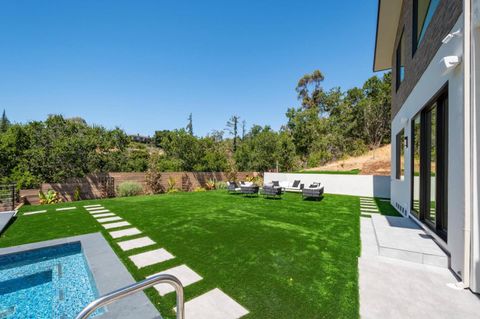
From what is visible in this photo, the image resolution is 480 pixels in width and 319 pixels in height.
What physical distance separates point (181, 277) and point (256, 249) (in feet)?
5.75

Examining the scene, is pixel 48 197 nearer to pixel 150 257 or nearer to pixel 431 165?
pixel 150 257

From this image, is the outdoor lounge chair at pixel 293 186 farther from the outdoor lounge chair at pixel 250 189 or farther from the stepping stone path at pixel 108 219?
the stepping stone path at pixel 108 219

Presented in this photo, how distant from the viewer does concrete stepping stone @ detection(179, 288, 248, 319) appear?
8.50ft

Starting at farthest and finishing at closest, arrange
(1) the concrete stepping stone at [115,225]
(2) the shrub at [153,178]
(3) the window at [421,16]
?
(2) the shrub at [153,178] < (1) the concrete stepping stone at [115,225] < (3) the window at [421,16]

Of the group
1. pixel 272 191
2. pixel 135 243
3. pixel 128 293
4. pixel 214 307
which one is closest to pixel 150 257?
pixel 135 243

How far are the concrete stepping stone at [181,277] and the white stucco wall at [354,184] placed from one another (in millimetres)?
13377

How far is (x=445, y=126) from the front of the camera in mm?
4473

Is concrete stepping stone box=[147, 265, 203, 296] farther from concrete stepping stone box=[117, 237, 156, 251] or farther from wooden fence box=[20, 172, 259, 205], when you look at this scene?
wooden fence box=[20, 172, 259, 205]

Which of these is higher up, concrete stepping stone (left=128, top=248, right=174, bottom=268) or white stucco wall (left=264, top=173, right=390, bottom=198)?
white stucco wall (left=264, top=173, right=390, bottom=198)

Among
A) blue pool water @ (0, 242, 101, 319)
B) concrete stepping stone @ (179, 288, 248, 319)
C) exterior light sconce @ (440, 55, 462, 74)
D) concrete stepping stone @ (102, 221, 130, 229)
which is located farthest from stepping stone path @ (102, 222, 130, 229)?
exterior light sconce @ (440, 55, 462, 74)

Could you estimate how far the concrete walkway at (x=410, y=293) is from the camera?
8.64 ft

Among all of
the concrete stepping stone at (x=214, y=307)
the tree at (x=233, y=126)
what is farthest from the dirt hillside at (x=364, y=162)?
the concrete stepping stone at (x=214, y=307)

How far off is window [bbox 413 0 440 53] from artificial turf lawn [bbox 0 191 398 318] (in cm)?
558

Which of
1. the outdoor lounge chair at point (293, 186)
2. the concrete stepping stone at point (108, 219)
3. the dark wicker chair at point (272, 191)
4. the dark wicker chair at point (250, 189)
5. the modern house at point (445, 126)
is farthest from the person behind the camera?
the outdoor lounge chair at point (293, 186)
